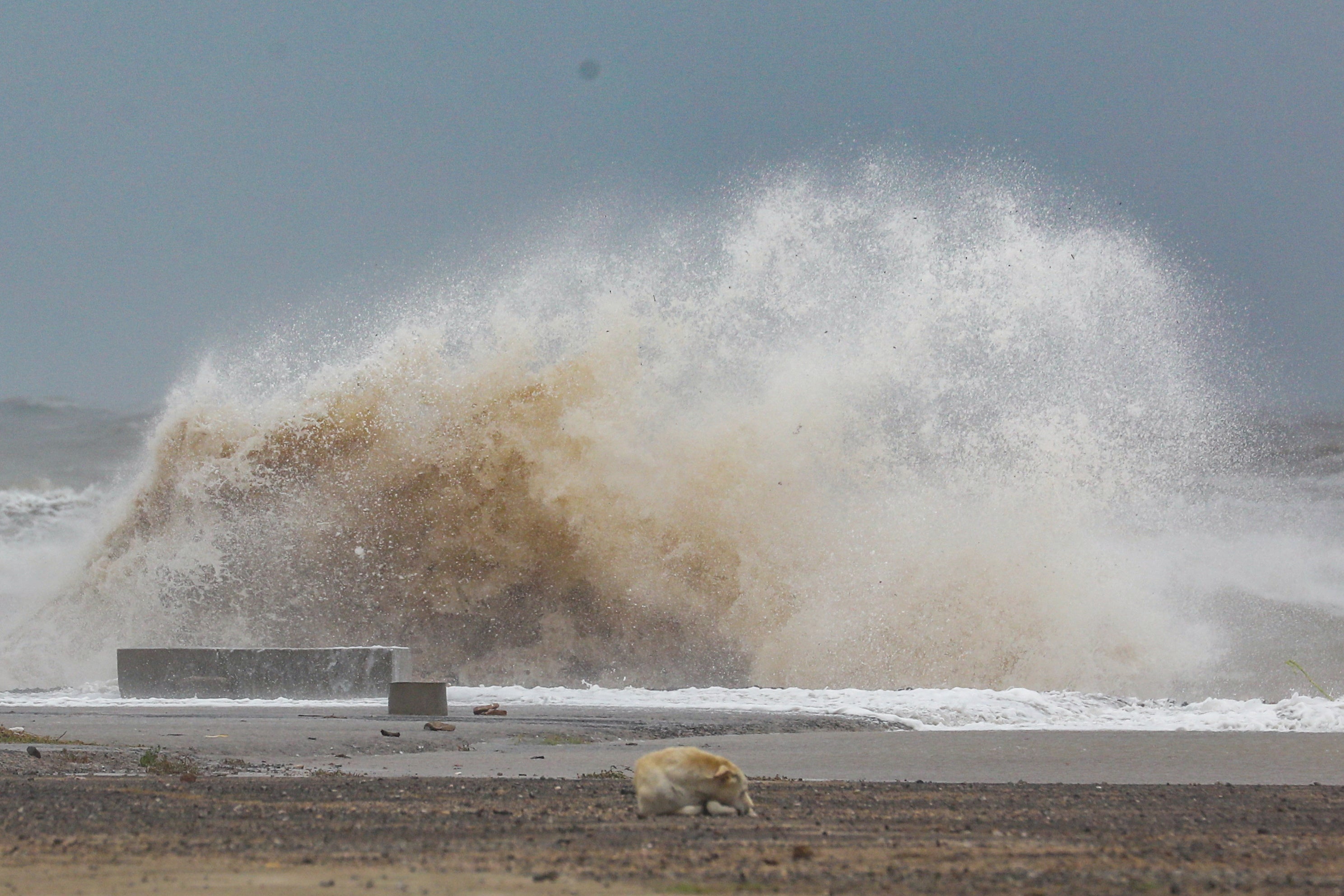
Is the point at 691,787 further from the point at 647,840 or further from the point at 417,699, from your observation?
the point at 417,699

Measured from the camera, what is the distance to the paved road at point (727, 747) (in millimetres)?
6594

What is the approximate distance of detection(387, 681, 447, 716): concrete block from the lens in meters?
10.4

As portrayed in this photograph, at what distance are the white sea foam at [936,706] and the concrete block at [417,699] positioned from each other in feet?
2.87

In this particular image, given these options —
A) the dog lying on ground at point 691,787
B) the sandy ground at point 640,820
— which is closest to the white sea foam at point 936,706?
the sandy ground at point 640,820

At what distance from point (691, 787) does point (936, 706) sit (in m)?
6.87

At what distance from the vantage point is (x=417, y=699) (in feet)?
34.4

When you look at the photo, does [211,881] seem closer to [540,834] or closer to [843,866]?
[540,834]

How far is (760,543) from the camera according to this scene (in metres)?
17.5

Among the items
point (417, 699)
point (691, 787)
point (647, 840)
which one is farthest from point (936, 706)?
point (647, 840)

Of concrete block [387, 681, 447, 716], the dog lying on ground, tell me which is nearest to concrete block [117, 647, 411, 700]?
concrete block [387, 681, 447, 716]

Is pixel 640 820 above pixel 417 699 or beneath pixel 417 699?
above

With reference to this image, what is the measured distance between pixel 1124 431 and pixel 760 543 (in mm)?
5478

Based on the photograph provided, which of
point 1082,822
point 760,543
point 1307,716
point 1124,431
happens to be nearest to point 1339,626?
point 1124,431

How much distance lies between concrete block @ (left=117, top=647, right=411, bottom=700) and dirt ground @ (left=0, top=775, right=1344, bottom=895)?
761 centimetres
